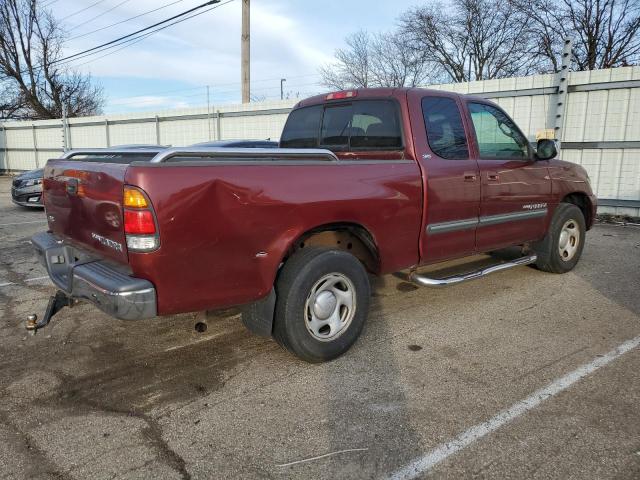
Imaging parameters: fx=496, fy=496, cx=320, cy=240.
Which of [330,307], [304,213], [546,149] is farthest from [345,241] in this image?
[546,149]

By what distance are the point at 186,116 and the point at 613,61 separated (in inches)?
787

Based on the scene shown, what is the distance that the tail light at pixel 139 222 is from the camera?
2.69 m

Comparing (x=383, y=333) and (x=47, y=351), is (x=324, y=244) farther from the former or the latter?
(x=47, y=351)

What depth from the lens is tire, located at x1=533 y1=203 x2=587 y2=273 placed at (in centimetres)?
573

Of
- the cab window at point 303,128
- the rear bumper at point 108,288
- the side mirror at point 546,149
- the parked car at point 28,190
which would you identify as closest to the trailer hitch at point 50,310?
the rear bumper at point 108,288

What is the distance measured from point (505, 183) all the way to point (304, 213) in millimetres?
2508

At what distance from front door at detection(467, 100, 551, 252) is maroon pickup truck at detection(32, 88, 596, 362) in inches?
0.7

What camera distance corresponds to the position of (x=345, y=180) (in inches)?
138

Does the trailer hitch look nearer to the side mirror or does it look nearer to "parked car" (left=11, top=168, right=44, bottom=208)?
the side mirror

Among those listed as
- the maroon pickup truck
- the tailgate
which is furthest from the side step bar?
the tailgate

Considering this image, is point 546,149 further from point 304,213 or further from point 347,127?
point 304,213

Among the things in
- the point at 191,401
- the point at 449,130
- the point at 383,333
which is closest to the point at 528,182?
the point at 449,130

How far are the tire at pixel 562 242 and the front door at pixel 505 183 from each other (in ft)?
1.09

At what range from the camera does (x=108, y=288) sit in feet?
9.21
